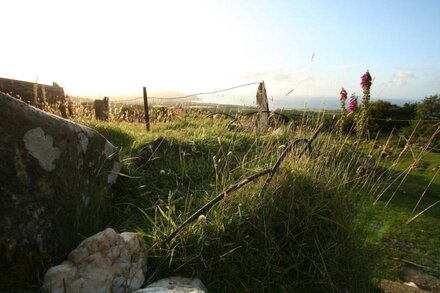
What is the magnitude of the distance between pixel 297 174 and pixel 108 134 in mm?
4383

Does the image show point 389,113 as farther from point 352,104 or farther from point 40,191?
point 40,191

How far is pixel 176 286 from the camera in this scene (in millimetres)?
2703

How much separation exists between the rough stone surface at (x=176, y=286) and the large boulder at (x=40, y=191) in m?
0.73

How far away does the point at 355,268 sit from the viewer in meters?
3.29

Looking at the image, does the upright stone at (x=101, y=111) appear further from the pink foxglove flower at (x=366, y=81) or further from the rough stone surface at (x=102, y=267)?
the rough stone surface at (x=102, y=267)

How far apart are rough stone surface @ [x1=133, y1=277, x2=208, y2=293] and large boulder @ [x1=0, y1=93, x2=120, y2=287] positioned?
0.73 meters

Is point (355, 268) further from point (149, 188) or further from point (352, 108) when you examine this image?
point (352, 108)

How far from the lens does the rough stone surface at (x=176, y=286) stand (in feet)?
8.52

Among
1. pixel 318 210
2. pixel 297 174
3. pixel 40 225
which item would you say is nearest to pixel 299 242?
pixel 318 210

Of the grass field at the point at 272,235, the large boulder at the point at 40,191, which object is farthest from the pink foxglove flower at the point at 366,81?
the large boulder at the point at 40,191

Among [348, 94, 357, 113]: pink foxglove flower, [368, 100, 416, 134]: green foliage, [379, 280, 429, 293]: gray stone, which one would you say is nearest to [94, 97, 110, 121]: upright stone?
[348, 94, 357, 113]: pink foxglove flower

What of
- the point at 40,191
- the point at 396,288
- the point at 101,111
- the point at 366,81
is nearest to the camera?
the point at 40,191

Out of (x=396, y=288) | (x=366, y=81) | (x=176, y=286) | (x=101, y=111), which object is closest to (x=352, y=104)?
(x=366, y=81)

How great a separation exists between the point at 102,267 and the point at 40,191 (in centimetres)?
70
